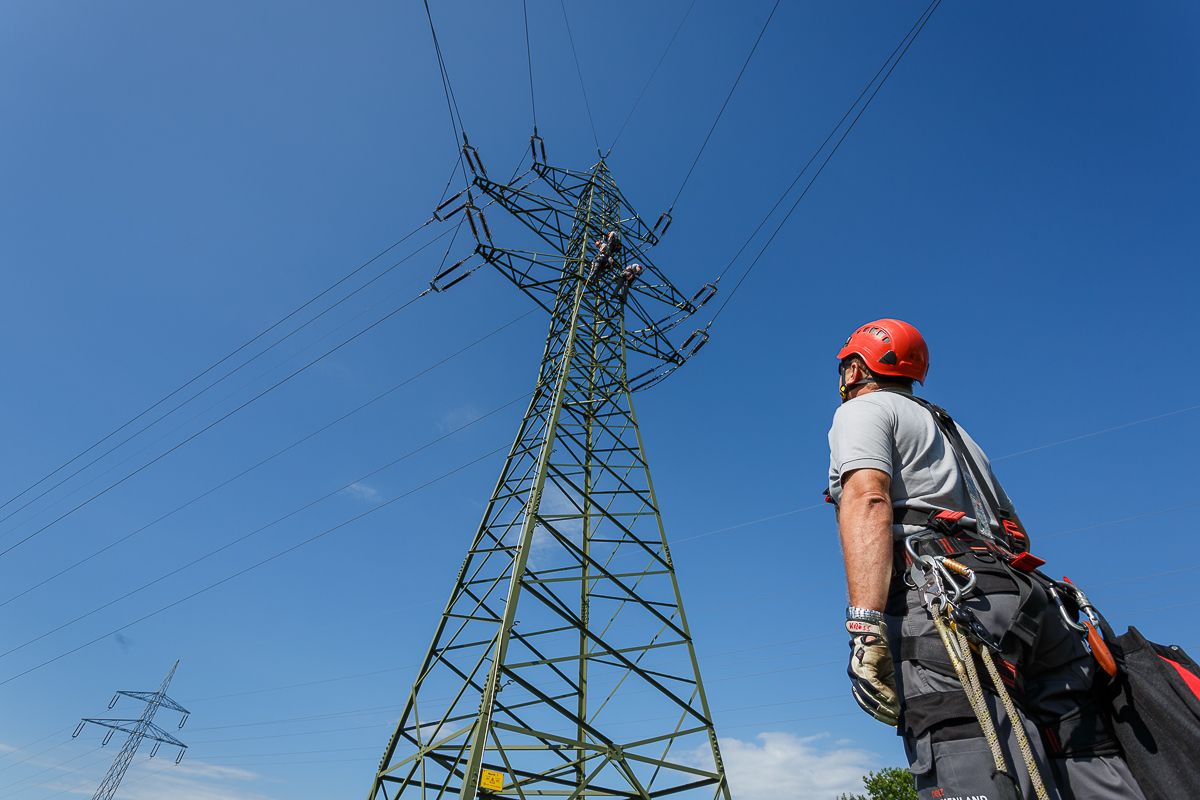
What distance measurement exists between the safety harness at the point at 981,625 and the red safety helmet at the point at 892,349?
2.50ft

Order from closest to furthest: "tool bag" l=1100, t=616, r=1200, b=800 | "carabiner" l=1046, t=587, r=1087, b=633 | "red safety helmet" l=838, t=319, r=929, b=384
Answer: "tool bag" l=1100, t=616, r=1200, b=800 < "carabiner" l=1046, t=587, r=1087, b=633 < "red safety helmet" l=838, t=319, r=929, b=384

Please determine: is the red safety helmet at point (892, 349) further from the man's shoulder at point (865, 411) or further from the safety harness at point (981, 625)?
the safety harness at point (981, 625)

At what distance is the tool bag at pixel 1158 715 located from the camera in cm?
147

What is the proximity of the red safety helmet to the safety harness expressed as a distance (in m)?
0.76

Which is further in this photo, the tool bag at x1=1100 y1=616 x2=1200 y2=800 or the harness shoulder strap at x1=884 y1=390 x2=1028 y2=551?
the harness shoulder strap at x1=884 y1=390 x2=1028 y2=551

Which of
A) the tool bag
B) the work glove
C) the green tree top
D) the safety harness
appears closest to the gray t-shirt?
the safety harness

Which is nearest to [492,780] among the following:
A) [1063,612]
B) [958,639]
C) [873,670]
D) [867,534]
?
[873,670]

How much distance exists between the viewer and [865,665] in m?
1.73

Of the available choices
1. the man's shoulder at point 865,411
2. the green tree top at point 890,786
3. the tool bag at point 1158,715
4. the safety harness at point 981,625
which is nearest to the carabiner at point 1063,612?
the safety harness at point 981,625

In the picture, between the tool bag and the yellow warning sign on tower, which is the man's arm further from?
the yellow warning sign on tower

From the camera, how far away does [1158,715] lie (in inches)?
60.5

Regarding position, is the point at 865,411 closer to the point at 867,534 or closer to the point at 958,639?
the point at 867,534

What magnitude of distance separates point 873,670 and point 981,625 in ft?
1.12

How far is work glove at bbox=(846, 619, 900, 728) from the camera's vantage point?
1713mm
